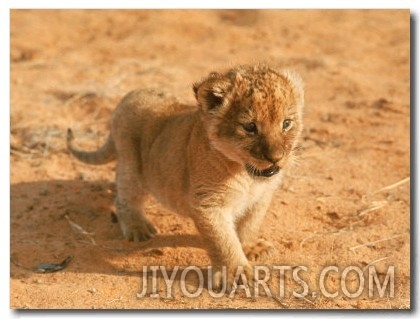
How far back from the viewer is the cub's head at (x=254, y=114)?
475 cm

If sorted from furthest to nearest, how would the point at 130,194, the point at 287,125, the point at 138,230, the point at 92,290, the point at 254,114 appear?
the point at 130,194 < the point at 138,230 < the point at 92,290 < the point at 287,125 < the point at 254,114

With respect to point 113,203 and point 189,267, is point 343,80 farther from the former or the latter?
point 189,267

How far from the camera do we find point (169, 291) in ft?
17.3

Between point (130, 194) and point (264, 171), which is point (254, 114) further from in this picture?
point (130, 194)

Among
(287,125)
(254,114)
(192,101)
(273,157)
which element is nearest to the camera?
(273,157)

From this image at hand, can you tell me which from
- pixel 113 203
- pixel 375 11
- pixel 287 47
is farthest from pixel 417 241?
pixel 375 11

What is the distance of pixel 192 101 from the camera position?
7.97 m

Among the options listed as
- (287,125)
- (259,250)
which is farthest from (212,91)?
(259,250)

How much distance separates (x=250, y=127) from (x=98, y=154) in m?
2.49

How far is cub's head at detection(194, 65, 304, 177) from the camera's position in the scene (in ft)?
15.6

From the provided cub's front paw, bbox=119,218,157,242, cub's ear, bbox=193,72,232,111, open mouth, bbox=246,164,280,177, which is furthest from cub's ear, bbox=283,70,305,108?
cub's front paw, bbox=119,218,157,242

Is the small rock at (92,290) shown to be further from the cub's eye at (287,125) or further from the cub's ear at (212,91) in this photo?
the cub's eye at (287,125)

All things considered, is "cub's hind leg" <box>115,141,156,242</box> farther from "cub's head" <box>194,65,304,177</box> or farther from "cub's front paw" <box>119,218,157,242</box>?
"cub's head" <box>194,65,304,177</box>

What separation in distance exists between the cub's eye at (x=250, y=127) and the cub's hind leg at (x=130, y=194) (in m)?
1.77
